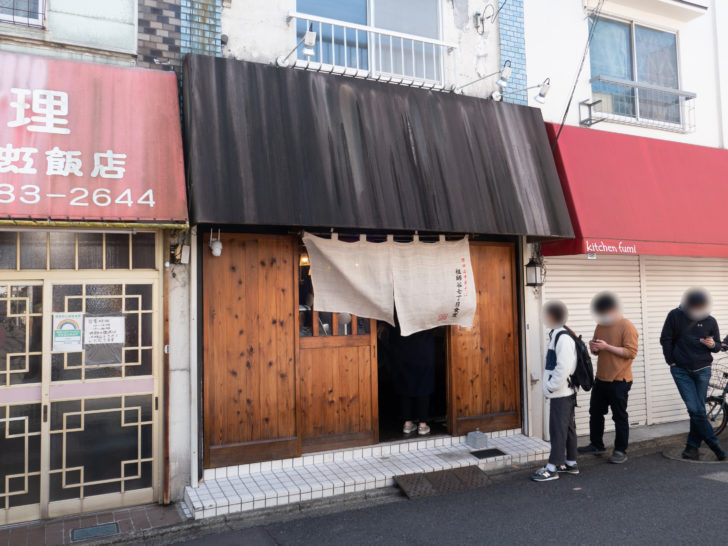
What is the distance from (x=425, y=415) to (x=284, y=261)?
3103 mm

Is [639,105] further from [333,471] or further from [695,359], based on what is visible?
[333,471]

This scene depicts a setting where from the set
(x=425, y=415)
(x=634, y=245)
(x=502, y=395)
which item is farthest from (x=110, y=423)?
(x=634, y=245)

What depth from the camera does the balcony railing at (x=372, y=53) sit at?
680 cm

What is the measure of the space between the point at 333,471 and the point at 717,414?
19.7 feet

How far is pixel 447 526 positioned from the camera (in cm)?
521

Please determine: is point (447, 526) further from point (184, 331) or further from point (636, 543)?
point (184, 331)

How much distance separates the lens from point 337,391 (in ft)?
22.3

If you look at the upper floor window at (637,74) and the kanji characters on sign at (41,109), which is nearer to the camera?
the kanji characters on sign at (41,109)

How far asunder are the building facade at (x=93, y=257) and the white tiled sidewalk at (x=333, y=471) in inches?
20.9

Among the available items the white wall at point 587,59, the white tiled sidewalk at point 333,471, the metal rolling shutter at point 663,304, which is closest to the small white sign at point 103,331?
the white tiled sidewalk at point 333,471

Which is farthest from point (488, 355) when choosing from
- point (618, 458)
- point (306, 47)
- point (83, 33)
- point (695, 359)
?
point (83, 33)

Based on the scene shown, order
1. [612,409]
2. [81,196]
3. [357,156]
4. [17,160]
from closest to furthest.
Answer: [17,160] → [81,196] → [357,156] → [612,409]

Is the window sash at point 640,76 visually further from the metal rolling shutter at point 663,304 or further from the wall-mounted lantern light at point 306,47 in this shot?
the wall-mounted lantern light at point 306,47

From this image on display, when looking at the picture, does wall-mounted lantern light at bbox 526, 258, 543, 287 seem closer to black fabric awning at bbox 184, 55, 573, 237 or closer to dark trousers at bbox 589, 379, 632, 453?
black fabric awning at bbox 184, 55, 573, 237
